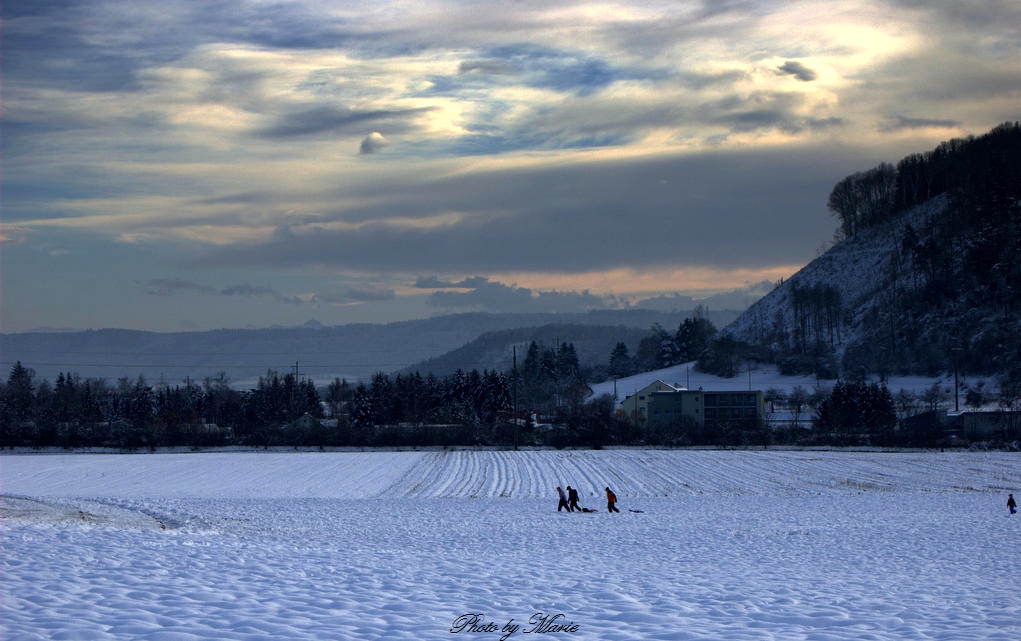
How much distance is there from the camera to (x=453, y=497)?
4153cm

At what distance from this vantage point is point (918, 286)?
531 ft

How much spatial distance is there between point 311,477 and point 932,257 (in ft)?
477

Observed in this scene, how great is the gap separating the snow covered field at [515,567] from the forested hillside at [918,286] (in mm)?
Answer: 115426

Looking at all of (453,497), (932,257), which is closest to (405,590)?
(453,497)

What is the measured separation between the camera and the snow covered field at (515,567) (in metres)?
10.9

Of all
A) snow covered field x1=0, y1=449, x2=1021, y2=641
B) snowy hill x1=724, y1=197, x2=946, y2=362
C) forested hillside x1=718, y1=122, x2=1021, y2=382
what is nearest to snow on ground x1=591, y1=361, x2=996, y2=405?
forested hillside x1=718, y1=122, x2=1021, y2=382

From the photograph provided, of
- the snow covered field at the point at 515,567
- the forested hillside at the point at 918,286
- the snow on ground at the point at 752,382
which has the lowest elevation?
the snow covered field at the point at 515,567

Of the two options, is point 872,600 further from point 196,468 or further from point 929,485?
point 196,468

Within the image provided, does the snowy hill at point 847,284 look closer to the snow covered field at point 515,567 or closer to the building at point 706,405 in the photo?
the building at point 706,405

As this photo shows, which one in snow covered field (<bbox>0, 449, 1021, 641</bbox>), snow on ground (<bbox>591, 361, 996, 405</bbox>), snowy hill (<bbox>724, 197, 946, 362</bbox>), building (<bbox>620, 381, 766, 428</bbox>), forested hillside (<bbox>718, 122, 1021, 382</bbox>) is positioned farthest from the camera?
snowy hill (<bbox>724, 197, 946, 362</bbox>)

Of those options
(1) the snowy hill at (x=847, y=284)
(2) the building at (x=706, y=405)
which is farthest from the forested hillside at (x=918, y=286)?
(2) the building at (x=706, y=405)

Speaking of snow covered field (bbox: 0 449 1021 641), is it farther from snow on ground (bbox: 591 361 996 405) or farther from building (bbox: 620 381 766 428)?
snow on ground (bbox: 591 361 996 405)

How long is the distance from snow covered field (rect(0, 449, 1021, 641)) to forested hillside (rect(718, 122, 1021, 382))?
11543cm

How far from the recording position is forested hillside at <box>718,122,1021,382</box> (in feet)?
477
